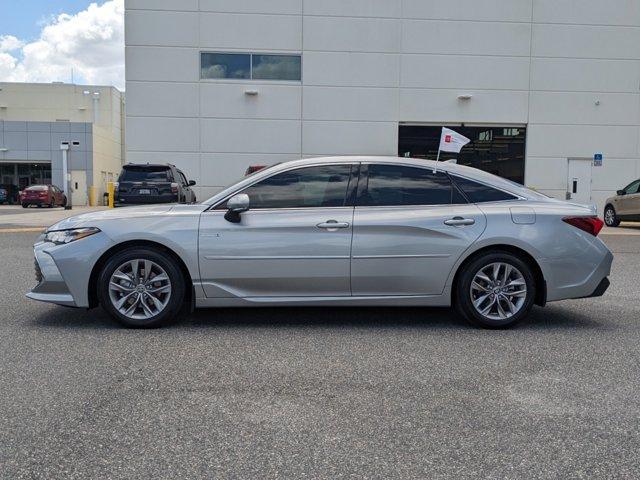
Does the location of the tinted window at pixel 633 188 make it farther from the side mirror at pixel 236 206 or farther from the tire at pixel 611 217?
the side mirror at pixel 236 206

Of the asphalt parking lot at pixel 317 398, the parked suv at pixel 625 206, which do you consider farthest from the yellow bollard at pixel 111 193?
the parked suv at pixel 625 206

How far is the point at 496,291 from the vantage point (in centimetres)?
581

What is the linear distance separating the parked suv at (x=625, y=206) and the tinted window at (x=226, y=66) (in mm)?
13654

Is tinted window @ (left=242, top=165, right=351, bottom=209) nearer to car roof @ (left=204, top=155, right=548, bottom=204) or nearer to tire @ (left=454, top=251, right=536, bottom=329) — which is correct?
car roof @ (left=204, top=155, right=548, bottom=204)

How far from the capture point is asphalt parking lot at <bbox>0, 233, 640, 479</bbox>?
312cm

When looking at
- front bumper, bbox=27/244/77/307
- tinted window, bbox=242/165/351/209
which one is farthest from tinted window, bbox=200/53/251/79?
front bumper, bbox=27/244/77/307

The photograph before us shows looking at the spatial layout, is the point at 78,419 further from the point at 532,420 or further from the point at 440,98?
the point at 440,98

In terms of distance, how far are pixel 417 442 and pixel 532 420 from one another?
0.82 meters

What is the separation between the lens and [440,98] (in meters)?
23.7

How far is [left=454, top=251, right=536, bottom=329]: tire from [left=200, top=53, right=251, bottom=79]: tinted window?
19.1m

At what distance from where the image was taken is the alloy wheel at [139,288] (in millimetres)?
5645

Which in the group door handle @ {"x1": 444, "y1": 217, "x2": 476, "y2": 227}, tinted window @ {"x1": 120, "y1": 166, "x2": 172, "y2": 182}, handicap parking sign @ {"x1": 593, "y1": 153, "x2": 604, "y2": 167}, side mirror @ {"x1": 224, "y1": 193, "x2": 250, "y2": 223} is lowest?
door handle @ {"x1": 444, "y1": 217, "x2": 476, "y2": 227}

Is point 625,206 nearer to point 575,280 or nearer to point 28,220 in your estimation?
point 575,280

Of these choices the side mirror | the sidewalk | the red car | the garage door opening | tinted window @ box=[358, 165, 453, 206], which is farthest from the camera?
the red car
